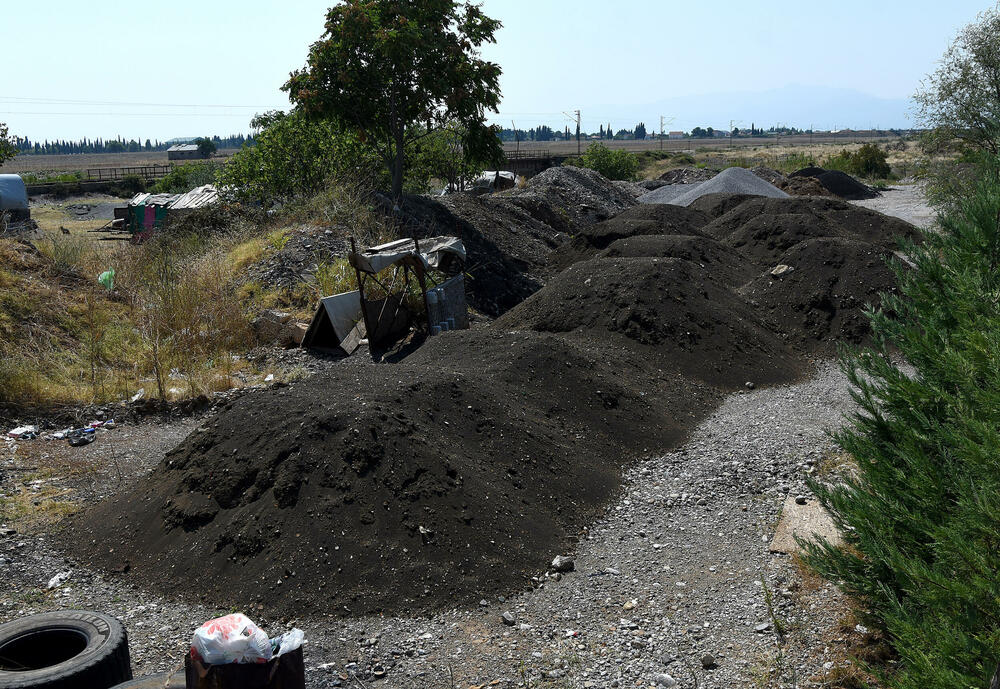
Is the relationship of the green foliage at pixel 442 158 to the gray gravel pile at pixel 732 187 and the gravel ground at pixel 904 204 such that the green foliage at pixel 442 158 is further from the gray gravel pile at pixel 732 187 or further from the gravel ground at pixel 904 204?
the gravel ground at pixel 904 204

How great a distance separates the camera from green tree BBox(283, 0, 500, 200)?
60.3 feet

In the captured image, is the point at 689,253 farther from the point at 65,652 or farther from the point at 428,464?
the point at 65,652

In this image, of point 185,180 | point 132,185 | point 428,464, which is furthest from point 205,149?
point 428,464

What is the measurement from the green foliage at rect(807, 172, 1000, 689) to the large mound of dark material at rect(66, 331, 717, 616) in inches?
94.2

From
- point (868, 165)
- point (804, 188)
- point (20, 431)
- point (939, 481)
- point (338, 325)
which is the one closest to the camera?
point (939, 481)

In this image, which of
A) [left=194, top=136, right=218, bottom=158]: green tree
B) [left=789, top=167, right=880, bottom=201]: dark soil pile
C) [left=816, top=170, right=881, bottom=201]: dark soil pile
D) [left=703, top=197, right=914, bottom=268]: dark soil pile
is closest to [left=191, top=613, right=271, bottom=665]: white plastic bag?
[left=703, top=197, right=914, bottom=268]: dark soil pile

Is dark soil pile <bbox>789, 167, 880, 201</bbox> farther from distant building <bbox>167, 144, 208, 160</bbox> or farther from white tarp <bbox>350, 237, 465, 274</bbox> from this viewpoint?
distant building <bbox>167, 144, 208, 160</bbox>

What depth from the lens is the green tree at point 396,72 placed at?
18.4 m

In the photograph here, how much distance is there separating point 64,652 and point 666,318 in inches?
338

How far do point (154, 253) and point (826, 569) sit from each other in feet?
47.2

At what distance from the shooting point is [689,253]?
15438 millimetres

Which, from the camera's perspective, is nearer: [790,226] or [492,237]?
[790,226]

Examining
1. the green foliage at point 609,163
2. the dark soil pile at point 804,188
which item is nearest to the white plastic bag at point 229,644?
the dark soil pile at point 804,188

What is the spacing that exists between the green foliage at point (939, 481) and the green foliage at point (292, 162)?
53.3 ft
